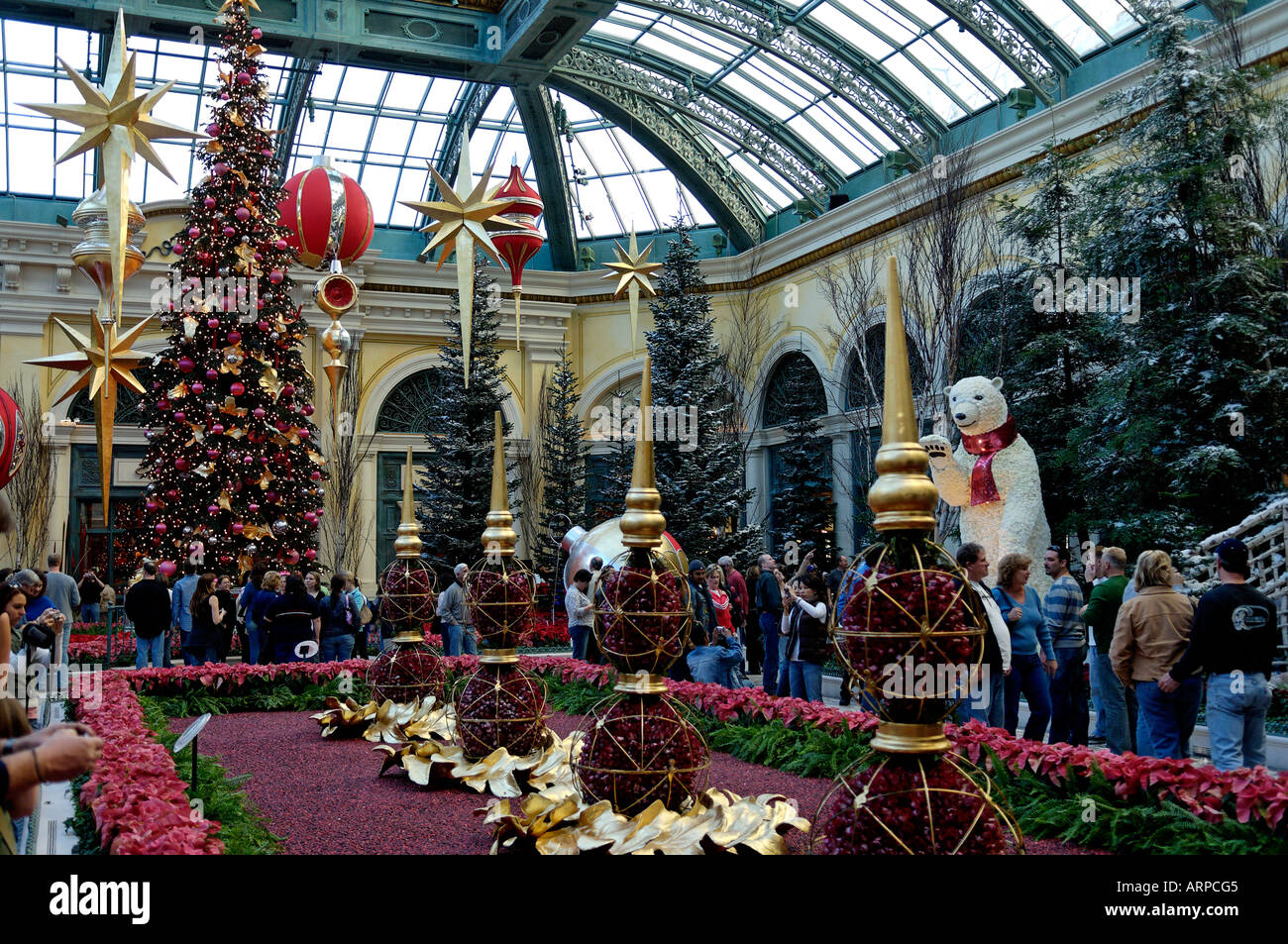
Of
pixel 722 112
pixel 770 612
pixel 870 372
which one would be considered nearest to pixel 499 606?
pixel 770 612

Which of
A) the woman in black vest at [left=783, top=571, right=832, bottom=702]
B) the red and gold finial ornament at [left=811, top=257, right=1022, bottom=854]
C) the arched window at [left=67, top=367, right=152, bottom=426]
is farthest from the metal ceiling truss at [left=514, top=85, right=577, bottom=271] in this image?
the red and gold finial ornament at [left=811, top=257, right=1022, bottom=854]

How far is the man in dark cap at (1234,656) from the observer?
5.40m

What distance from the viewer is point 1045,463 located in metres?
14.4

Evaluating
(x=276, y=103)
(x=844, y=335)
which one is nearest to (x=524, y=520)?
(x=844, y=335)

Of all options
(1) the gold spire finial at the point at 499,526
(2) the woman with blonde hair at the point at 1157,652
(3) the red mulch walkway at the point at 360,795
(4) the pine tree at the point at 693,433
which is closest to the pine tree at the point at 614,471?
(4) the pine tree at the point at 693,433

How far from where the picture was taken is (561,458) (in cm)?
2261

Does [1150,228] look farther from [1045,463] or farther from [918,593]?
[918,593]

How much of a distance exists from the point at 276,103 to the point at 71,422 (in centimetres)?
737

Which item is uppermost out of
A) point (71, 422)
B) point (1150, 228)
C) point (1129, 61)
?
point (1129, 61)

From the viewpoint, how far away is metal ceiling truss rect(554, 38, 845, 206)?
67.5ft

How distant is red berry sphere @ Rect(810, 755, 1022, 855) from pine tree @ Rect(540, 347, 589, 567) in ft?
58.4

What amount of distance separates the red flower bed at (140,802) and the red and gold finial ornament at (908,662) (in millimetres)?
2413

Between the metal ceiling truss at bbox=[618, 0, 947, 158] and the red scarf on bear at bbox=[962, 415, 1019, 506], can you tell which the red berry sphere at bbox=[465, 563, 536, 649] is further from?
the metal ceiling truss at bbox=[618, 0, 947, 158]

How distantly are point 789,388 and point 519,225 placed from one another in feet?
31.7
